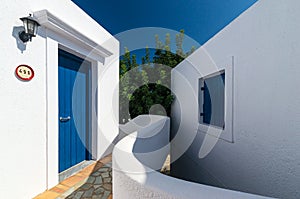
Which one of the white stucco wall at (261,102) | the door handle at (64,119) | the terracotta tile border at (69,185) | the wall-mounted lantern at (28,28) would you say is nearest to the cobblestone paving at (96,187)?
the terracotta tile border at (69,185)

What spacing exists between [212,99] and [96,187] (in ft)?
12.5

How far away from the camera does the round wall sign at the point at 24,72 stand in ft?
8.72

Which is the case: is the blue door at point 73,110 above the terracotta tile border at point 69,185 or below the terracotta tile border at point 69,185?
above

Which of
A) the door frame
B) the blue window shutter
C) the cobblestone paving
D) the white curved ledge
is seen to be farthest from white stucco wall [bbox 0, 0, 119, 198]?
the blue window shutter

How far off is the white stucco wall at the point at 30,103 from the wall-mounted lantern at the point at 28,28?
89mm

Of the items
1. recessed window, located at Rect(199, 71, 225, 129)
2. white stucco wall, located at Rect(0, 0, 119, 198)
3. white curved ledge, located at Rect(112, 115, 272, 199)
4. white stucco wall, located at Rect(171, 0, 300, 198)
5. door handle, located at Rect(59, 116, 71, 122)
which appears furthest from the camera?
recessed window, located at Rect(199, 71, 225, 129)

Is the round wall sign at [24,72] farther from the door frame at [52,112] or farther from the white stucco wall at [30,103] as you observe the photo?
the door frame at [52,112]

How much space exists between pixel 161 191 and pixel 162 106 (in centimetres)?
957

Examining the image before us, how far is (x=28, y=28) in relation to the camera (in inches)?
104

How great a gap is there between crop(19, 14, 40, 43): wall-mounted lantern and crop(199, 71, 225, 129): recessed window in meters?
4.08

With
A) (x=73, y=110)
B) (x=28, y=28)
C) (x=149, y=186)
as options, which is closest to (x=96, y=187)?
(x=73, y=110)

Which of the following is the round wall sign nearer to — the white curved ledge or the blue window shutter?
the white curved ledge

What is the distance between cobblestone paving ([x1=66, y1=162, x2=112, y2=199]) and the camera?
299cm

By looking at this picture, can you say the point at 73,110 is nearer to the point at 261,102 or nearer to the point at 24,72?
the point at 24,72
